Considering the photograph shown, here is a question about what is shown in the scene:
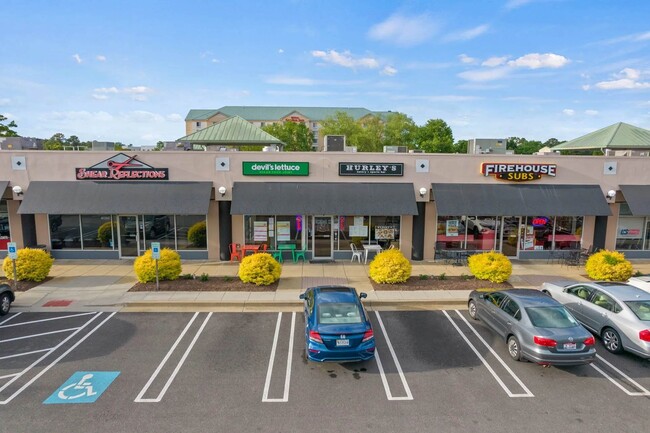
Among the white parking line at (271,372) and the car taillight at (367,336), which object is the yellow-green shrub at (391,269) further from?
the car taillight at (367,336)

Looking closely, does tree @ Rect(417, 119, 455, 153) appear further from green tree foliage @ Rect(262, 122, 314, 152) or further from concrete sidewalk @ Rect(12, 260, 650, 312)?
concrete sidewalk @ Rect(12, 260, 650, 312)

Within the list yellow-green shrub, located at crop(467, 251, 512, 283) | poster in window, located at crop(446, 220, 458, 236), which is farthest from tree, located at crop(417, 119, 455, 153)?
yellow-green shrub, located at crop(467, 251, 512, 283)

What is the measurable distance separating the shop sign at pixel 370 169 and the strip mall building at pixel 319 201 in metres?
0.05

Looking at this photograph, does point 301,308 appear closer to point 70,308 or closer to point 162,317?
point 162,317

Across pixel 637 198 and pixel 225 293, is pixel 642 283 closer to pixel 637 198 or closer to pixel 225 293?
pixel 637 198

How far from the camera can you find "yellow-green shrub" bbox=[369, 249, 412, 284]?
1557 centimetres

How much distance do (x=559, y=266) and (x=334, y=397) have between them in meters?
15.8

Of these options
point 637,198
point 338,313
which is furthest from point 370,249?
point 637,198

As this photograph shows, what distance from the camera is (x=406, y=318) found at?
12.8 meters

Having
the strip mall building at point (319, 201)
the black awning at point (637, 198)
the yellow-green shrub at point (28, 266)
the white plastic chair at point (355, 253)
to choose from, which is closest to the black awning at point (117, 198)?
the strip mall building at point (319, 201)

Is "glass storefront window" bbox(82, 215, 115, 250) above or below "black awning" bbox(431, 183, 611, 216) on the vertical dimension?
below

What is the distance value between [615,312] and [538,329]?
300cm

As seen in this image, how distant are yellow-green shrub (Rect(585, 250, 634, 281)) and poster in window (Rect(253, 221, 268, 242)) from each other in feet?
47.8

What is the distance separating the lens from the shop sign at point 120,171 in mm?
19078
